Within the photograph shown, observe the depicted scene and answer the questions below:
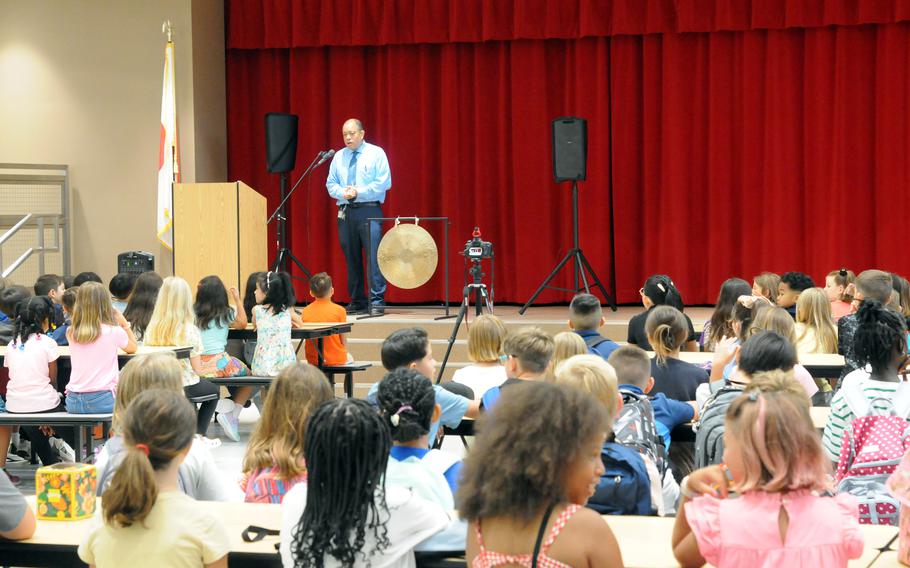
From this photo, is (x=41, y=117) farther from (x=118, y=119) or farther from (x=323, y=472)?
(x=323, y=472)

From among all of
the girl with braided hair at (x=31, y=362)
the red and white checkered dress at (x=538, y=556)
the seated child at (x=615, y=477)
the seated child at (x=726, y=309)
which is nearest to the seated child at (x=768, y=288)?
the seated child at (x=726, y=309)

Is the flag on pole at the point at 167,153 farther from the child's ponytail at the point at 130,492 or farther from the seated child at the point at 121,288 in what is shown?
the child's ponytail at the point at 130,492

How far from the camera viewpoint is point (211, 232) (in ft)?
27.1

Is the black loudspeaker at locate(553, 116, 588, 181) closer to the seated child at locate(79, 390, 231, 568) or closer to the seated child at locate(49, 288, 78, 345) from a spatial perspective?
the seated child at locate(49, 288, 78, 345)

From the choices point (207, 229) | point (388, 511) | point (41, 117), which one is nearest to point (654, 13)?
point (207, 229)

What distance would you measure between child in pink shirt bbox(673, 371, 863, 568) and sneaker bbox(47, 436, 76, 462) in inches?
175

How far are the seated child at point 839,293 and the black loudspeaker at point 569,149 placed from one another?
8.43ft

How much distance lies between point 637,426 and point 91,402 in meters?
3.04

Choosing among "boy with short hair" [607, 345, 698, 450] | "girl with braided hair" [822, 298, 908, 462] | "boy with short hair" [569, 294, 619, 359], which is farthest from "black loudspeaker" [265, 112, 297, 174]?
"girl with braided hair" [822, 298, 908, 462]

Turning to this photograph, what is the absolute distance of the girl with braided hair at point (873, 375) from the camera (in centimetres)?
311

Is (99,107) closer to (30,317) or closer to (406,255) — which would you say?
(406,255)

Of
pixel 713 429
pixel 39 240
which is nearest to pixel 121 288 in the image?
pixel 39 240

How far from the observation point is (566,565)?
1.92 meters

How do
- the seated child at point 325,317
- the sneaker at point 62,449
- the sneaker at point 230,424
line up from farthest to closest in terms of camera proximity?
the seated child at point 325,317 < the sneaker at point 230,424 < the sneaker at point 62,449
